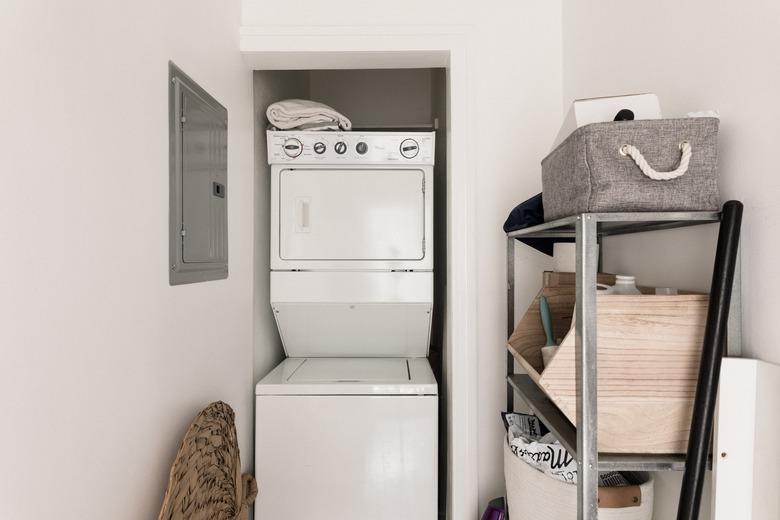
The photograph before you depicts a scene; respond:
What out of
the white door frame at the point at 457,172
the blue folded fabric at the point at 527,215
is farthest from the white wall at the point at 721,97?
the white door frame at the point at 457,172

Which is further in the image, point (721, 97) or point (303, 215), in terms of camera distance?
point (303, 215)

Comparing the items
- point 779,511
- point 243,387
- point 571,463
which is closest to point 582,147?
point 779,511

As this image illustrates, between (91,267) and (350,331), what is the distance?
1.43 meters

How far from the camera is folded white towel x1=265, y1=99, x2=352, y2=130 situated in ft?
6.93

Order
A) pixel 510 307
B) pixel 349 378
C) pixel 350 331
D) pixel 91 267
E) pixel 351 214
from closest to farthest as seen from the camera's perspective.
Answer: pixel 91 267
pixel 510 307
pixel 349 378
pixel 351 214
pixel 350 331

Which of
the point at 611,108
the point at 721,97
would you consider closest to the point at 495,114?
the point at 611,108

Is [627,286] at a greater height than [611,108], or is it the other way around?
[611,108]

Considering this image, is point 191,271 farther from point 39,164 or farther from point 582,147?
point 582,147

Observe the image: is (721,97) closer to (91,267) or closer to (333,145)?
(91,267)

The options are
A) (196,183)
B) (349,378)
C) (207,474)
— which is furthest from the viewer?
(349,378)

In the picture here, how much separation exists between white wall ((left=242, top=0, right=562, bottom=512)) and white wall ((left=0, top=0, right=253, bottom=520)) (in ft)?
2.47

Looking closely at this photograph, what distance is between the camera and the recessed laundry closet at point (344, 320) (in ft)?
6.24

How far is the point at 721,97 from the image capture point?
99cm

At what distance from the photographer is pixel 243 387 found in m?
1.91
